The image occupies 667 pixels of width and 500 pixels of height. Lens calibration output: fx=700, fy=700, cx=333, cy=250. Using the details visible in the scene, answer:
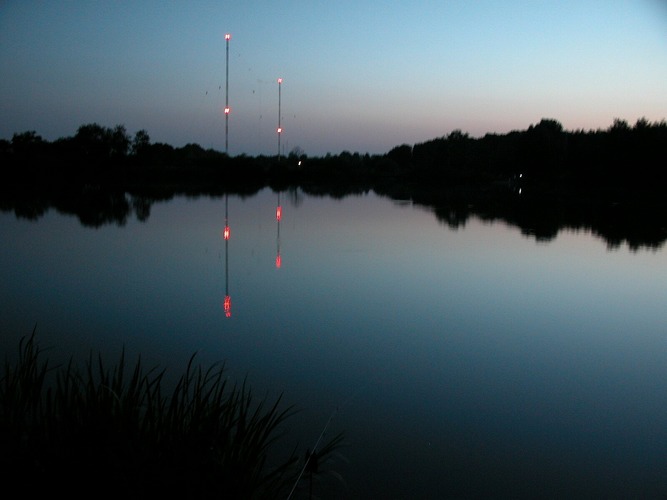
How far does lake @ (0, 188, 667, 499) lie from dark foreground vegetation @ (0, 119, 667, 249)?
9134 mm

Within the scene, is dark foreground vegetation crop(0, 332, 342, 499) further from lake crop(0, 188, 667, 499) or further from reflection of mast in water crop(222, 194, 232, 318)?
reflection of mast in water crop(222, 194, 232, 318)

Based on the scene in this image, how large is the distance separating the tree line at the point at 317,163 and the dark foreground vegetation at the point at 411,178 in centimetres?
10

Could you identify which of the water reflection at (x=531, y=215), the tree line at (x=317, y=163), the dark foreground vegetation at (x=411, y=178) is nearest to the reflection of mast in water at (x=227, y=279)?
the water reflection at (x=531, y=215)

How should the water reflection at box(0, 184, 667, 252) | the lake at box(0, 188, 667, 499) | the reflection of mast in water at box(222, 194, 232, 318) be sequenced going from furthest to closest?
the water reflection at box(0, 184, 667, 252) < the reflection of mast in water at box(222, 194, 232, 318) < the lake at box(0, 188, 667, 499)

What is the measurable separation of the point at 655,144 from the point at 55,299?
49368 millimetres

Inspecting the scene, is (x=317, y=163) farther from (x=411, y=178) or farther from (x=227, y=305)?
(x=227, y=305)

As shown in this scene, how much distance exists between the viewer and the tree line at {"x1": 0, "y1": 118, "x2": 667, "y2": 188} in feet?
173

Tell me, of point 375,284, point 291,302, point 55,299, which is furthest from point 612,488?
point 55,299

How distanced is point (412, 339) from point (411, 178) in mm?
73751

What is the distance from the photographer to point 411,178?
81.7 m

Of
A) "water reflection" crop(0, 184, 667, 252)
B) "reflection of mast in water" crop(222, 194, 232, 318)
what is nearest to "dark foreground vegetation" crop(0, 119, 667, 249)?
"water reflection" crop(0, 184, 667, 252)

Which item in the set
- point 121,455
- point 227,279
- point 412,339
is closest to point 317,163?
point 227,279

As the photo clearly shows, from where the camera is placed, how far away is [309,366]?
7.70 meters

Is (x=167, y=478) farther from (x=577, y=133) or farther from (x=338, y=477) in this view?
(x=577, y=133)
